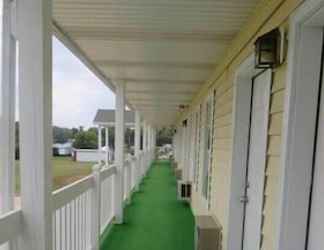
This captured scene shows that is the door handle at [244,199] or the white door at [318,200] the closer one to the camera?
the white door at [318,200]

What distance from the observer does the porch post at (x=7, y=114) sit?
5.38ft

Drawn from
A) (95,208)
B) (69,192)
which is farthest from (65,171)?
(69,192)

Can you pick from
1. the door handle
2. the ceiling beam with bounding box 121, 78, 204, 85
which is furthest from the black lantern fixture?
the ceiling beam with bounding box 121, 78, 204, 85

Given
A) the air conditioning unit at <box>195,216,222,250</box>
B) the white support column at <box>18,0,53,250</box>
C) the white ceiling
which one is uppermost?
the white ceiling

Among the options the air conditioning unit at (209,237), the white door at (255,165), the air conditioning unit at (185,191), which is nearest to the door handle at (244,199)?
the white door at (255,165)

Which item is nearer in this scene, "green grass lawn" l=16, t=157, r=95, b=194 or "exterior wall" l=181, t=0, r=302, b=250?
"exterior wall" l=181, t=0, r=302, b=250

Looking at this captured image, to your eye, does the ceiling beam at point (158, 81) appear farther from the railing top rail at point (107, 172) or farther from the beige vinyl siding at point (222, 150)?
the railing top rail at point (107, 172)

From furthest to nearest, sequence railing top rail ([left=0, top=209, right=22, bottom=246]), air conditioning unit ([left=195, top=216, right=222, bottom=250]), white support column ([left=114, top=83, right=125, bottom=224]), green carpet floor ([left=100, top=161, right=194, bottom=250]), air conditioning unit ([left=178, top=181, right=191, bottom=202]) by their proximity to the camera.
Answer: air conditioning unit ([left=178, top=181, right=191, bottom=202]), white support column ([left=114, top=83, right=125, bottom=224]), green carpet floor ([left=100, top=161, right=194, bottom=250]), air conditioning unit ([left=195, top=216, right=222, bottom=250]), railing top rail ([left=0, top=209, right=22, bottom=246])

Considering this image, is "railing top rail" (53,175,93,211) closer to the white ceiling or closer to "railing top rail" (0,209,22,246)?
"railing top rail" (0,209,22,246)

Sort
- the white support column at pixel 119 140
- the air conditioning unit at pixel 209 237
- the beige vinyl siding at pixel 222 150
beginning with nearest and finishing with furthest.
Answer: the beige vinyl siding at pixel 222 150 < the air conditioning unit at pixel 209 237 < the white support column at pixel 119 140

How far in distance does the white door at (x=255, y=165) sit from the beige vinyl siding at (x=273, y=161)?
0.36m

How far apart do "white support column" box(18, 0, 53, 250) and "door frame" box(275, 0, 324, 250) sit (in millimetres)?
1365

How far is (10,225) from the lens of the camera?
60.0 inches

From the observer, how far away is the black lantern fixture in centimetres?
183
